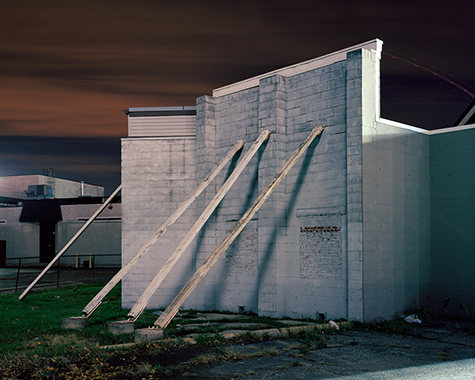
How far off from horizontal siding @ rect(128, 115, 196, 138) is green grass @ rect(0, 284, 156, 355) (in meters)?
5.89

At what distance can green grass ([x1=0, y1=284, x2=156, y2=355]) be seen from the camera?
973 centimetres

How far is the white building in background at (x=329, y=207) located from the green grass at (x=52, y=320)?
1980mm

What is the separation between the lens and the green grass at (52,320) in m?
9.73

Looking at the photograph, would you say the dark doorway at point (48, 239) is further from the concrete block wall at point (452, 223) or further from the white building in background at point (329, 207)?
the concrete block wall at point (452, 223)

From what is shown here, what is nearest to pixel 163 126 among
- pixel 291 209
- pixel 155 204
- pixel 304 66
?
pixel 155 204

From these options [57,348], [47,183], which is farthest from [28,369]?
[47,183]

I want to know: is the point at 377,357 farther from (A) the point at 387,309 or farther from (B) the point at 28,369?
(B) the point at 28,369

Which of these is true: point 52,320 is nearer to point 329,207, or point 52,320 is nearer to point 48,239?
point 329,207

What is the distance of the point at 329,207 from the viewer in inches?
498

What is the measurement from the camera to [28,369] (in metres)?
7.57

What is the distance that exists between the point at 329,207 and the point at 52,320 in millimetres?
7877

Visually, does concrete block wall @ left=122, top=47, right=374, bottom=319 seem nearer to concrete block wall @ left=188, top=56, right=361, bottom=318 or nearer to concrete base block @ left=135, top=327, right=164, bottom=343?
concrete block wall @ left=188, top=56, right=361, bottom=318

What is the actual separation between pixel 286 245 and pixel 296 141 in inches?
114

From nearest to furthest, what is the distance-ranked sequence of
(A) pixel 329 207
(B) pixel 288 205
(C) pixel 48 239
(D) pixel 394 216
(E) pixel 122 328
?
1. (E) pixel 122 328
2. (A) pixel 329 207
3. (D) pixel 394 216
4. (B) pixel 288 205
5. (C) pixel 48 239
